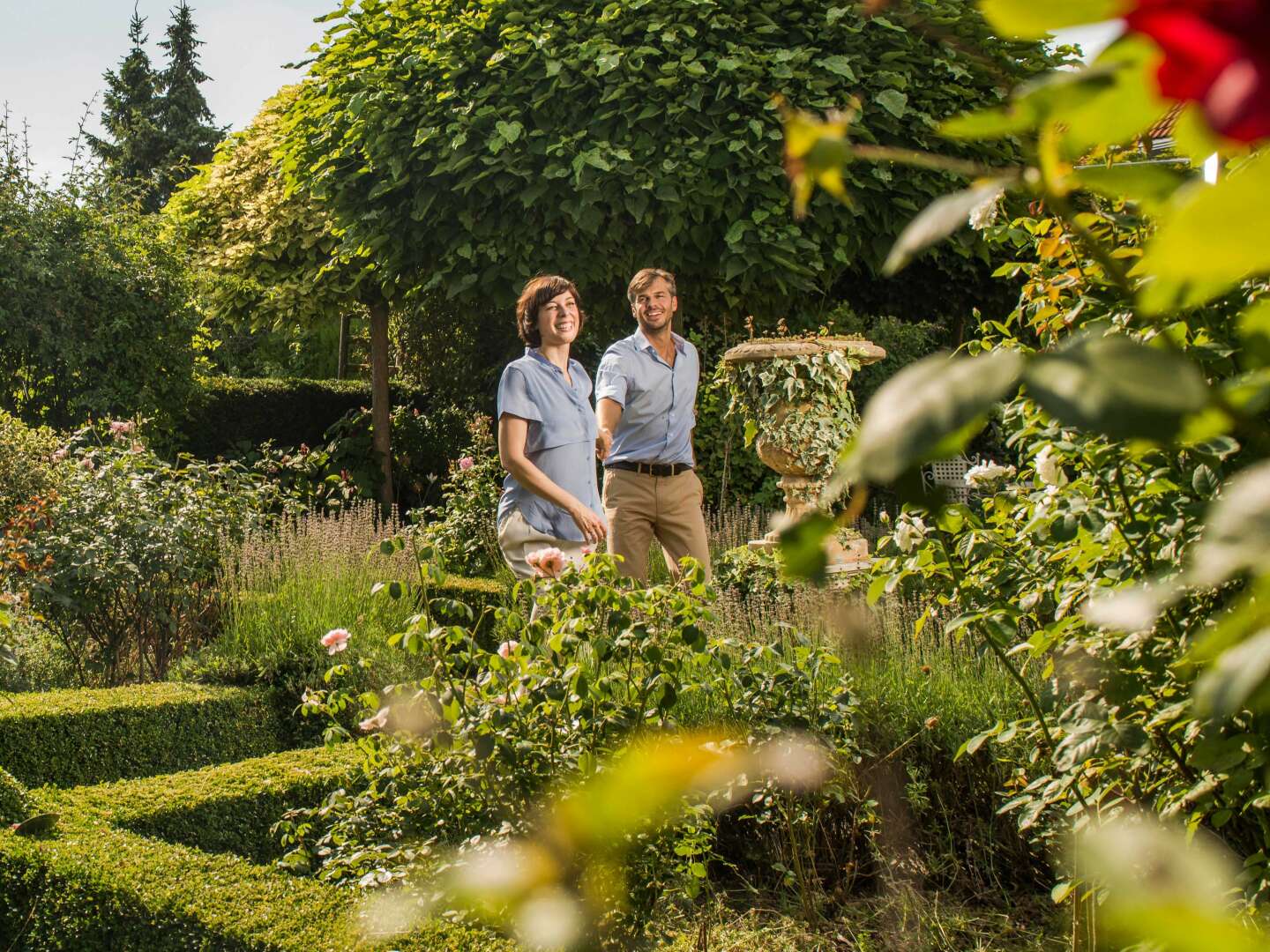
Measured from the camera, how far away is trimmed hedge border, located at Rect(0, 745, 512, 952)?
2.47 m

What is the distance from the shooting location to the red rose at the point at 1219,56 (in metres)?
0.25

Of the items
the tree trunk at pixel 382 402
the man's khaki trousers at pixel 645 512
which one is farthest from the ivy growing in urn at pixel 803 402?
the tree trunk at pixel 382 402

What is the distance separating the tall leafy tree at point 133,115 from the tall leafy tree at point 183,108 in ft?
0.85

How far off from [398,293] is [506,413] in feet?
19.0

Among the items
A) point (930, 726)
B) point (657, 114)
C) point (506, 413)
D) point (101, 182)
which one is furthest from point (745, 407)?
point (101, 182)

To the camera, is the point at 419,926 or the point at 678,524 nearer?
the point at 419,926

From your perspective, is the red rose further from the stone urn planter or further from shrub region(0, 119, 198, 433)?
shrub region(0, 119, 198, 433)

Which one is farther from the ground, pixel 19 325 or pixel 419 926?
pixel 19 325

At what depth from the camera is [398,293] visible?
31.9 feet

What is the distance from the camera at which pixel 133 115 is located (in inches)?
1149

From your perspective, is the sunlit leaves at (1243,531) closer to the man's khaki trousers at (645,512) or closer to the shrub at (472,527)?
the man's khaki trousers at (645,512)

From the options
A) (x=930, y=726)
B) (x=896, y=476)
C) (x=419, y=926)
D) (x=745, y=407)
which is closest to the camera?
(x=896, y=476)

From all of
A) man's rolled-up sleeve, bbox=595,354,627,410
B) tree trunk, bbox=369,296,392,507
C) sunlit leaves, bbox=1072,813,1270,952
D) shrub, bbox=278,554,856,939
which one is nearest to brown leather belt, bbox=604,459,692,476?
man's rolled-up sleeve, bbox=595,354,627,410

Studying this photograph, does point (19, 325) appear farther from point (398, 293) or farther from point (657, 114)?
point (657, 114)
